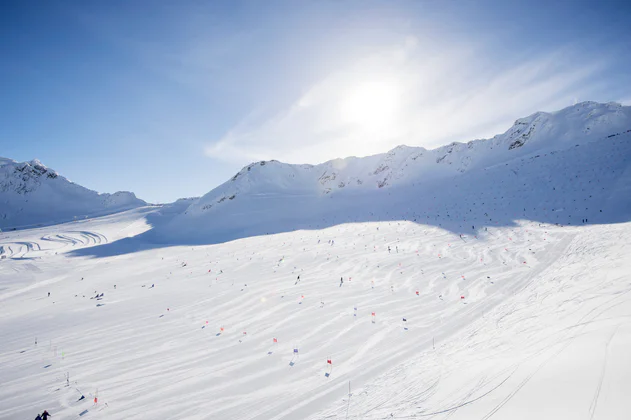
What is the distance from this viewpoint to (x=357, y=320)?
15.2 meters

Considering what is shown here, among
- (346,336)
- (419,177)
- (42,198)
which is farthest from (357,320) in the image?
(42,198)

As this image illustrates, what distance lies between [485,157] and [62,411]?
82.0m

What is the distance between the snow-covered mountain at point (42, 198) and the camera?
8219 cm

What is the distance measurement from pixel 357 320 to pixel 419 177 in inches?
2588

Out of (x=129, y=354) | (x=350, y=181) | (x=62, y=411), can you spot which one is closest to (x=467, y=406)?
(x=62, y=411)

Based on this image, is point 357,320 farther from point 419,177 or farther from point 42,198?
point 42,198

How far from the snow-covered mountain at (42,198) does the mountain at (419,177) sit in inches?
1766

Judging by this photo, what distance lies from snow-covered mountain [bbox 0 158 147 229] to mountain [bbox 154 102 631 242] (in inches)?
1766

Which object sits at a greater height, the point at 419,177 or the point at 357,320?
the point at 419,177

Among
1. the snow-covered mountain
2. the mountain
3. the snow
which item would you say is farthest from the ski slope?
the snow-covered mountain

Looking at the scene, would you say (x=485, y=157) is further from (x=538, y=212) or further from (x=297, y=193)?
(x=297, y=193)

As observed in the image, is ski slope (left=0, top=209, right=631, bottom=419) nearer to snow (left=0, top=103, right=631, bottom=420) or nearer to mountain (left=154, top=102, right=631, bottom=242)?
snow (left=0, top=103, right=631, bottom=420)

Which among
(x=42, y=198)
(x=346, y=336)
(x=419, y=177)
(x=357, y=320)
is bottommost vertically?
(x=346, y=336)

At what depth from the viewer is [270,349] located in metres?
13.0
